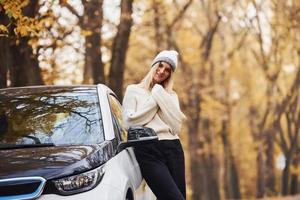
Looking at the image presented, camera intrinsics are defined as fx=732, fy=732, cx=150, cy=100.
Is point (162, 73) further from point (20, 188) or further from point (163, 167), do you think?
point (20, 188)

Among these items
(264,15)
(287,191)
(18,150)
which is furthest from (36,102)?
(287,191)

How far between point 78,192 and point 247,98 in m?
33.1

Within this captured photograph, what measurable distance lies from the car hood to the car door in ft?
1.68

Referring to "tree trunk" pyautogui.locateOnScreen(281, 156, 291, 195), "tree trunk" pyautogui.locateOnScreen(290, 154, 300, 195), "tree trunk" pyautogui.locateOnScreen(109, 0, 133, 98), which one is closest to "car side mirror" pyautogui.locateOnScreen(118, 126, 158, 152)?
"tree trunk" pyautogui.locateOnScreen(109, 0, 133, 98)

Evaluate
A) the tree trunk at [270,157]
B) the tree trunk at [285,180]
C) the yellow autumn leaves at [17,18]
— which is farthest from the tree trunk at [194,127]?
the yellow autumn leaves at [17,18]

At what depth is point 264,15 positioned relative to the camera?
2438cm

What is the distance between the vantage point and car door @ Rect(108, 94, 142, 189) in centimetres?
599

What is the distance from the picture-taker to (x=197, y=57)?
1098 inches

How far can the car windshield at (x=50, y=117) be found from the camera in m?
5.68

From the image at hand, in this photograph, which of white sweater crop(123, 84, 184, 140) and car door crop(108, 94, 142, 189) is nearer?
car door crop(108, 94, 142, 189)

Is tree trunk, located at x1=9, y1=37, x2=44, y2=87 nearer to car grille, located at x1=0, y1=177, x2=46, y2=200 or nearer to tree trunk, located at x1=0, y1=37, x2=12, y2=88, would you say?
tree trunk, located at x1=0, y1=37, x2=12, y2=88

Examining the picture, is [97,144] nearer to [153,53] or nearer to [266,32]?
[266,32]

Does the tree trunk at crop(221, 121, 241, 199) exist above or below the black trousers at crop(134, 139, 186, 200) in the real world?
below

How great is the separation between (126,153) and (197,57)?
21.9m
